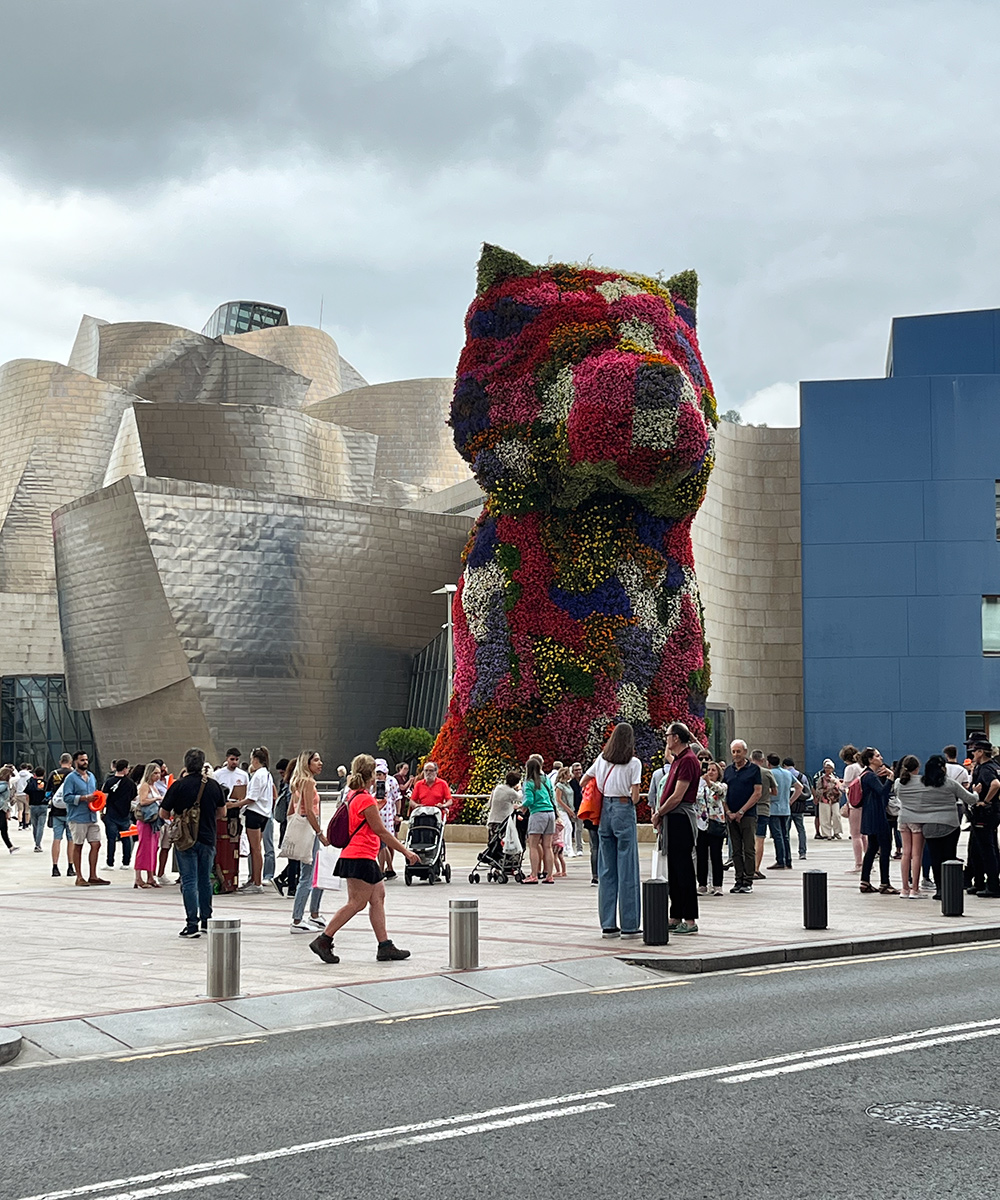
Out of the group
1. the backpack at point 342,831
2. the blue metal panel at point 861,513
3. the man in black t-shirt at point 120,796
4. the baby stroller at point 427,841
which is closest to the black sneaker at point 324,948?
the backpack at point 342,831

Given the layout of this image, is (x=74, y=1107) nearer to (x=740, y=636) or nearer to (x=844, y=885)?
(x=844, y=885)

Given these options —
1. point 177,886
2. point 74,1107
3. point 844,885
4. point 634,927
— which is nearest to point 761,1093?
point 74,1107

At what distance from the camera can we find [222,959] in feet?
31.9

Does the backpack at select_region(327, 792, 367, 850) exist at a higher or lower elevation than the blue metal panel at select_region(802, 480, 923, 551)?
lower

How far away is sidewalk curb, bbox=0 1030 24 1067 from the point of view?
8133 millimetres

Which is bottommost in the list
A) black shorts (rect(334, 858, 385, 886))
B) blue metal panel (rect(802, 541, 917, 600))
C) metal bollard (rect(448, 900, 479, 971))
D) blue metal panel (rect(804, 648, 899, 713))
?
metal bollard (rect(448, 900, 479, 971))

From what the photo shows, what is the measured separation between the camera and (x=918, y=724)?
49156 millimetres

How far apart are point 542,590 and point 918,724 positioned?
24.5 m

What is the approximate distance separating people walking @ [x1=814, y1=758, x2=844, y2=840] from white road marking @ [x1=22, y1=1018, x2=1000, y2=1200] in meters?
24.2

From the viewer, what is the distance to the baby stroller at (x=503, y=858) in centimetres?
1986

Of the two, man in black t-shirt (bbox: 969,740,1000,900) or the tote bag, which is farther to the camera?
man in black t-shirt (bbox: 969,740,1000,900)

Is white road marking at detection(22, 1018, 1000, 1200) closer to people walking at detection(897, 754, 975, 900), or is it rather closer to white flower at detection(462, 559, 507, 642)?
people walking at detection(897, 754, 975, 900)

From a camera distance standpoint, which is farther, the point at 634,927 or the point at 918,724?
the point at 918,724

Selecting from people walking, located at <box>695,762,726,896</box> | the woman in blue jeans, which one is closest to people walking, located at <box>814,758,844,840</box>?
people walking, located at <box>695,762,726,896</box>
